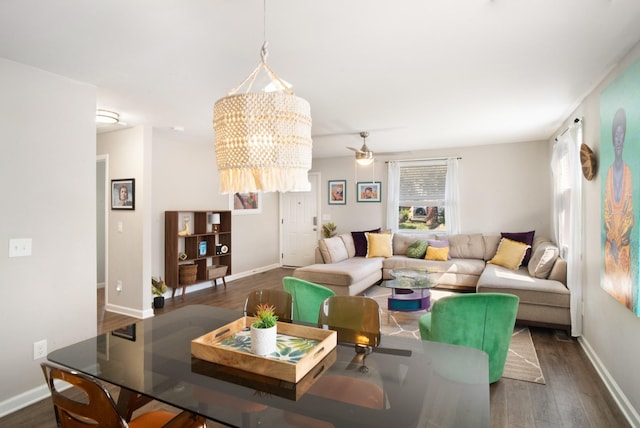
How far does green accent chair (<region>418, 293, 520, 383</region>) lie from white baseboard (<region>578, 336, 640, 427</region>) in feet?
2.58

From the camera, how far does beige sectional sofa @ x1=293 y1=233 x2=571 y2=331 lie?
373cm

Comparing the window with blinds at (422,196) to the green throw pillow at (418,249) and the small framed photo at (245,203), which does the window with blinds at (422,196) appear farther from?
the small framed photo at (245,203)

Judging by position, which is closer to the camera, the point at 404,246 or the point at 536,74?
the point at 536,74

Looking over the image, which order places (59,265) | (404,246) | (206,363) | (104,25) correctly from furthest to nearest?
(404,246) → (59,265) → (104,25) → (206,363)

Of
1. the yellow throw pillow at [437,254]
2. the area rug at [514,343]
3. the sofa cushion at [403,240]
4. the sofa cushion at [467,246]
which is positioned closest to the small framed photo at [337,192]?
the sofa cushion at [403,240]

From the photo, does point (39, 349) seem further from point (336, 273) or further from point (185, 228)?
point (336, 273)

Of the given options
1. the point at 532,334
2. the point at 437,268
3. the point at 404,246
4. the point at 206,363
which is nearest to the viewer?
the point at 206,363

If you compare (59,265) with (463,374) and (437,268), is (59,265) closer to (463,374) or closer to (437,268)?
(463,374)

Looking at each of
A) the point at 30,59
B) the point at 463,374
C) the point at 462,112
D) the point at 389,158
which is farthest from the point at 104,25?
the point at 389,158

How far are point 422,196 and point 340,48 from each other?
467 centimetres

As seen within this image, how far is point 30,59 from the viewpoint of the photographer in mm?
2441

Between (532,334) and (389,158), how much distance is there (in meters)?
4.01

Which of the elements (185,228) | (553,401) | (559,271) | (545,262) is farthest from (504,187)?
(185,228)

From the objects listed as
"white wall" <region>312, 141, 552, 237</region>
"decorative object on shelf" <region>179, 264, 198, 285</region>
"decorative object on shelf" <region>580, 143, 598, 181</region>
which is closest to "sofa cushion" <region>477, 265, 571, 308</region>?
"decorative object on shelf" <region>580, 143, 598, 181</region>
